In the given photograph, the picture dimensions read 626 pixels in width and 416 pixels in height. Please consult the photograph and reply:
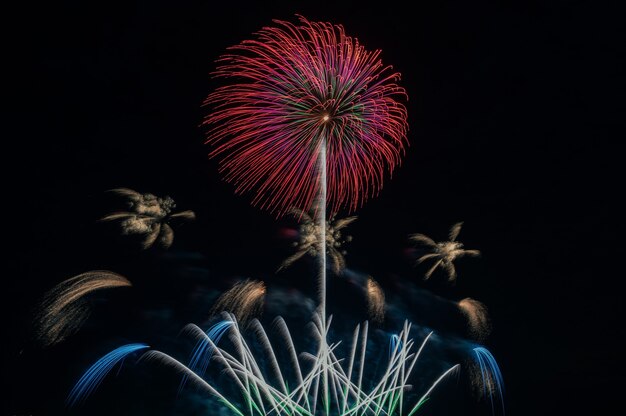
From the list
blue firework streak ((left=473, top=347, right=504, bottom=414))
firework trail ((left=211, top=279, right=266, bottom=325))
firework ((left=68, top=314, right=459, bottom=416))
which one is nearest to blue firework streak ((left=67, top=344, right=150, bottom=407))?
firework ((left=68, top=314, right=459, bottom=416))

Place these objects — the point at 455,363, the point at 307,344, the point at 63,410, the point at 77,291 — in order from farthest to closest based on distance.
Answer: the point at 455,363, the point at 307,344, the point at 63,410, the point at 77,291

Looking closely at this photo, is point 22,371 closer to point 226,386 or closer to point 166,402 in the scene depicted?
point 166,402

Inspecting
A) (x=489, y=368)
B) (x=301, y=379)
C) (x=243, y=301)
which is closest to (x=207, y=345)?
(x=243, y=301)

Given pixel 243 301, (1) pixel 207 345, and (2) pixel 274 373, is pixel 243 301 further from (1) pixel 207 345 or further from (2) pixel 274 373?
(2) pixel 274 373

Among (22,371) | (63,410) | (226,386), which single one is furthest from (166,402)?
(22,371)

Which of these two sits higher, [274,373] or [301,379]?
[301,379]

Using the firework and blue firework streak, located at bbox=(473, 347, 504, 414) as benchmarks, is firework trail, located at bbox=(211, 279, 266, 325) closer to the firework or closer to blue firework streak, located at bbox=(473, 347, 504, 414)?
the firework

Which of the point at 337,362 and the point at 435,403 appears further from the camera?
the point at 435,403
